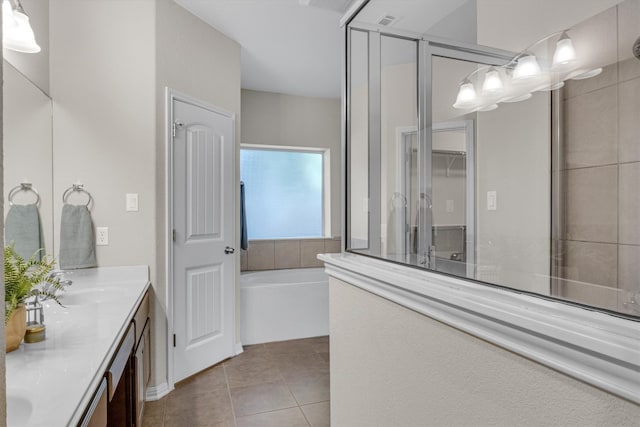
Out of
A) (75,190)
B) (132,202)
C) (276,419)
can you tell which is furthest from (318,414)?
(75,190)

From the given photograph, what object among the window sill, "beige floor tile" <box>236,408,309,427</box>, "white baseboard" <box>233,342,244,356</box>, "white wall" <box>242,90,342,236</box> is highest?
"white wall" <box>242,90,342,236</box>

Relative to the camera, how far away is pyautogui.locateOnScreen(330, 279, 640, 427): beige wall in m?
0.55

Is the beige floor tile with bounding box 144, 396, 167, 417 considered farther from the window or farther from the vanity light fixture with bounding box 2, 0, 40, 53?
the window

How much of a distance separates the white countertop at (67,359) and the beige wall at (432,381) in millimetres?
760

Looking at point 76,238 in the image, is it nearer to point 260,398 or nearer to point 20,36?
point 20,36

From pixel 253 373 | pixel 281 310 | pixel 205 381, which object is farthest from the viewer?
pixel 281 310

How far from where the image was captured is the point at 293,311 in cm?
358

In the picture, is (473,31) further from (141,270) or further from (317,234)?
(317,234)

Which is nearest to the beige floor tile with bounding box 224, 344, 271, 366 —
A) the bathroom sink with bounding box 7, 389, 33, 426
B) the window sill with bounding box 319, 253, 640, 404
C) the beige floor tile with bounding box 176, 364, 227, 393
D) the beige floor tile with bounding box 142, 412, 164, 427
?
the beige floor tile with bounding box 176, 364, 227, 393

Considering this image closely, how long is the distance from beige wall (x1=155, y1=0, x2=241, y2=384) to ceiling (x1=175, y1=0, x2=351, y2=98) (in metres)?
0.12

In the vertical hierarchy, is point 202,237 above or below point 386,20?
below

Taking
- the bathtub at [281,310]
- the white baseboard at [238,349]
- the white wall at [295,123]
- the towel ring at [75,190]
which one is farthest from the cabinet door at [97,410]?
the white wall at [295,123]

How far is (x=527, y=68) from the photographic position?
30.6 inches

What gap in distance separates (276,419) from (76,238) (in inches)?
64.3
